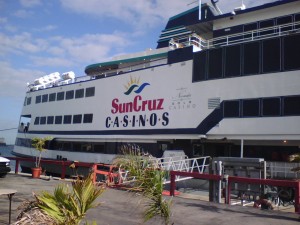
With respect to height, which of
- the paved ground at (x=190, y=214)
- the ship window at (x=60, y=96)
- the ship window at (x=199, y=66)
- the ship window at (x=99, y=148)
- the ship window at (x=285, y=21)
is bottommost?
the paved ground at (x=190, y=214)

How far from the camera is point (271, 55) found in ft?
Answer: 56.1

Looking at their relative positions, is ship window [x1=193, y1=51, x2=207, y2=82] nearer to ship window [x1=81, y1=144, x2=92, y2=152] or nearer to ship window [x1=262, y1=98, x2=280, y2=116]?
ship window [x1=262, y1=98, x2=280, y2=116]

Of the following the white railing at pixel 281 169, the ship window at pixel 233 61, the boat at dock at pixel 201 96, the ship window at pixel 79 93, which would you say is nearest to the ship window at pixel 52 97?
the boat at dock at pixel 201 96

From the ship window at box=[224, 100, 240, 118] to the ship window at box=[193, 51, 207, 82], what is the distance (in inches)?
94.5

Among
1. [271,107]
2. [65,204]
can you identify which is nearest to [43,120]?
[271,107]

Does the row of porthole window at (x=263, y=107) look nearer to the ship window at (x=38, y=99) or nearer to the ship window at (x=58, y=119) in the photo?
the ship window at (x=58, y=119)

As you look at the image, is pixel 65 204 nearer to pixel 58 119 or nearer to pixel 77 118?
pixel 77 118

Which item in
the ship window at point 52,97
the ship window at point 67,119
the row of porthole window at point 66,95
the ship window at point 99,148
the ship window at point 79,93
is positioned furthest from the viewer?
the ship window at point 52,97

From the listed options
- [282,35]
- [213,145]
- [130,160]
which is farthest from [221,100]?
[130,160]

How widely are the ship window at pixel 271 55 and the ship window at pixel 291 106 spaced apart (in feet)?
5.70

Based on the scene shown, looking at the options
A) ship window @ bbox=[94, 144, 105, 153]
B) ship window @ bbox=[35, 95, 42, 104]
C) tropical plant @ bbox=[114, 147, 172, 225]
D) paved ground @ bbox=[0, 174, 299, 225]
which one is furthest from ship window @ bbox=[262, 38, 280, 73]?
ship window @ bbox=[35, 95, 42, 104]

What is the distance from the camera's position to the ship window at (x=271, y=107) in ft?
54.6

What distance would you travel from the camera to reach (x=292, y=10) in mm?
19047

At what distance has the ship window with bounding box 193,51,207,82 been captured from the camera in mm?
19656
